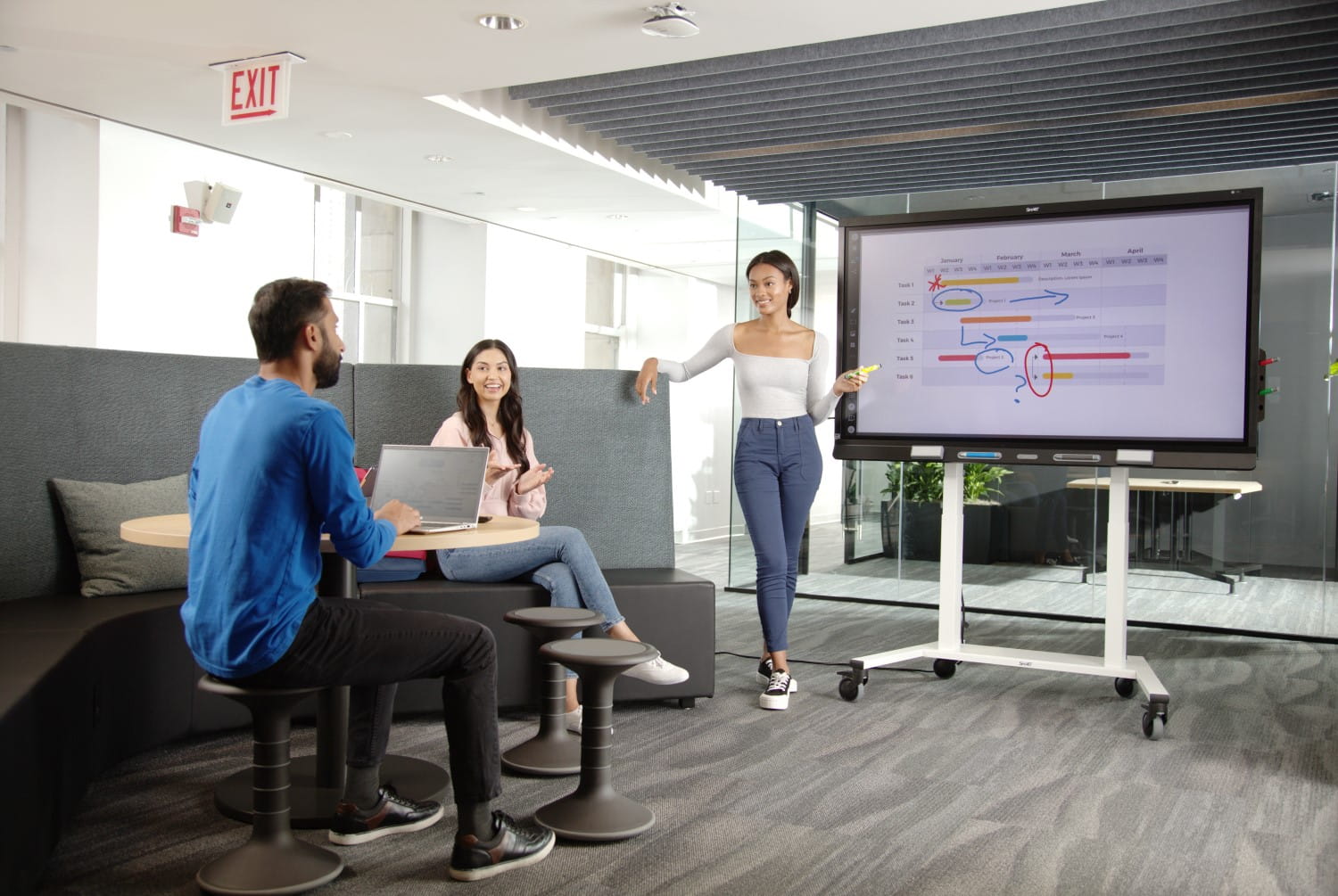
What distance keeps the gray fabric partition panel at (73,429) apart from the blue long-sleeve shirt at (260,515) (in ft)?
5.08

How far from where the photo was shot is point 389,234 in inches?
337

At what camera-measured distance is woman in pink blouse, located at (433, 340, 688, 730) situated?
3508 mm

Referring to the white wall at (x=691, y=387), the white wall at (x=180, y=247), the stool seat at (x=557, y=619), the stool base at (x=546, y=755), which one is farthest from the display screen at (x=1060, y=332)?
the white wall at (x=691, y=387)

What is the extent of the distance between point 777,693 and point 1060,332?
166cm

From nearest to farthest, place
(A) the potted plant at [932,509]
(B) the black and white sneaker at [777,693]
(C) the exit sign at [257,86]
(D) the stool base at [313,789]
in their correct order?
(D) the stool base at [313,789], (B) the black and white sneaker at [777,693], (C) the exit sign at [257,86], (A) the potted plant at [932,509]

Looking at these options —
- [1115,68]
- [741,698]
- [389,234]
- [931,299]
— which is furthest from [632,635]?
[389,234]

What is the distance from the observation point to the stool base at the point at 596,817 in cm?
260

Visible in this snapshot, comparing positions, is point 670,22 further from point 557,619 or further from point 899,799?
point 899,799

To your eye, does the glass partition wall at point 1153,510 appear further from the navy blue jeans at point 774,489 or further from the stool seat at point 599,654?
the stool seat at point 599,654

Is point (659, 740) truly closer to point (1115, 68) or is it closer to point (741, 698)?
point (741, 698)

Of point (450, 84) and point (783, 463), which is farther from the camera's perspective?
point (450, 84)

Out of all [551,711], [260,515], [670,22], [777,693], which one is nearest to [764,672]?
[777,693]

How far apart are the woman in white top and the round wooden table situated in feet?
4.32

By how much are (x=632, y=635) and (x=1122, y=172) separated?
182 inches
